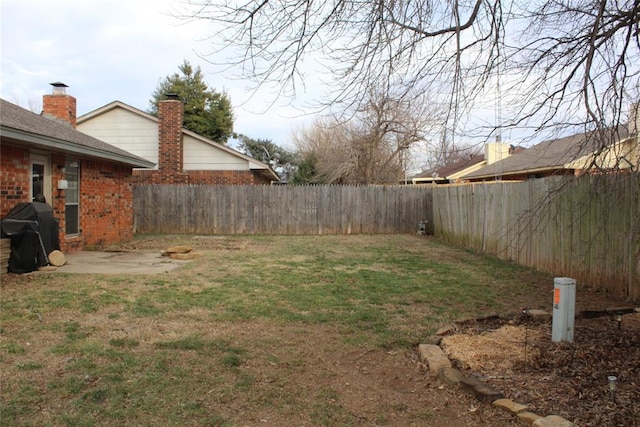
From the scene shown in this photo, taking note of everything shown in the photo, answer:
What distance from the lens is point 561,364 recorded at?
366 cm

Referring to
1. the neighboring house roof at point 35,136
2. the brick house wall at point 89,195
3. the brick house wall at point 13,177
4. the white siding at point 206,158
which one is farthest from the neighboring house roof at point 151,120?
the brick house wall at point 13,177

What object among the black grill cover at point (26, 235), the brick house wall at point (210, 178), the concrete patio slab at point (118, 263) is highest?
the brick house wall at point (210, 178)

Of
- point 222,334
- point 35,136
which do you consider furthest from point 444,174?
point 222,334

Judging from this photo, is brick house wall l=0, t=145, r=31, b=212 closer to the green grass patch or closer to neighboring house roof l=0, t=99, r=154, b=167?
neighboring house roof l=0, t=99, r=154, b=167

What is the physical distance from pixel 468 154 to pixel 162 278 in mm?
5178

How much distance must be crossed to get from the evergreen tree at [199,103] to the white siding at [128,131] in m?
12.3

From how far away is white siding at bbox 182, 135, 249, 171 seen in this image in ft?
57.8

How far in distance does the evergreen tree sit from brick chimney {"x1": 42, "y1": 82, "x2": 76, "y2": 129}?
17184 mm

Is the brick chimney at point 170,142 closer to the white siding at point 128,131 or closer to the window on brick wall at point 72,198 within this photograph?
the white siding at point 128,131

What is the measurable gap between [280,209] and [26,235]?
958 cm

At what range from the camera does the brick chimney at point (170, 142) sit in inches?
672

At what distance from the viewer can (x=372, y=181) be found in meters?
26.4

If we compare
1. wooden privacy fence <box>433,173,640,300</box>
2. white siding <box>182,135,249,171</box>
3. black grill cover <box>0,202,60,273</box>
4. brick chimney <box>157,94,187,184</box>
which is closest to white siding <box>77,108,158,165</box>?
brick chimney <box>157,94,187,184</box>

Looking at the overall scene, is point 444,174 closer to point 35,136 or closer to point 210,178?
point 210,178
